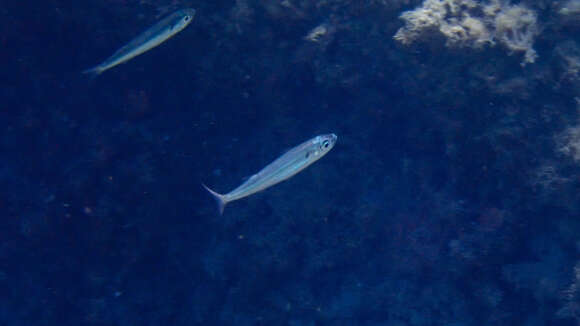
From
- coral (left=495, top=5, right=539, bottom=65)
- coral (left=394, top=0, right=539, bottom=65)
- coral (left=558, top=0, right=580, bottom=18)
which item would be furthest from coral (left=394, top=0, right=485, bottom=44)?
coral (left=558, top=0, right=580, bottom=18)

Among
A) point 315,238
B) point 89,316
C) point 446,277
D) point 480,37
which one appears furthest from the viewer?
point 89,316

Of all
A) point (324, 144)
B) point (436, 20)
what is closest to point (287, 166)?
point (324, 144)

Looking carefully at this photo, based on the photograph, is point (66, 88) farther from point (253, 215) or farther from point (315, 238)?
point (315, 238)

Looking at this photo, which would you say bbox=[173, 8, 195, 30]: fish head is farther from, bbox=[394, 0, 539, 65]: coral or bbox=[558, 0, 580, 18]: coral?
bbox=[558, 0, 580, 18]: coral

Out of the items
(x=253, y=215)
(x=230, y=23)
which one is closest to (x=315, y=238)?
(x=253, y=215)

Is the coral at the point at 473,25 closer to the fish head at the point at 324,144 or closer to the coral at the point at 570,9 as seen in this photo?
the coral at the point at 570,9

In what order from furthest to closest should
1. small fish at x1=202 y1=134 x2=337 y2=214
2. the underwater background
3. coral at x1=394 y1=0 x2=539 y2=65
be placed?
1. the underwater background
2. coral at x1=394 y1=0 x2=539 y2=65
3. small fish at x1=202 y1=134 x2=337 y2=214
